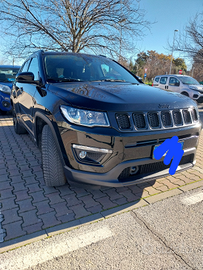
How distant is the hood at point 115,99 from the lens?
2.03 metres

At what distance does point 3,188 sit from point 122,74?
2.46 metres

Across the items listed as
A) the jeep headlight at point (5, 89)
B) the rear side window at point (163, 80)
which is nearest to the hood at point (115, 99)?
the jeep headlight at point (5, 89)

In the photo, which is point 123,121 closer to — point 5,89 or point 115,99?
point 115,99

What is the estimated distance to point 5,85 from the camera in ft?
23.7

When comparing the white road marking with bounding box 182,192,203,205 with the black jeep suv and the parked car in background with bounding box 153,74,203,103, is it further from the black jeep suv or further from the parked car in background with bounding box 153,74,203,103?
the parked car in background with bounding box 153,74,203,103

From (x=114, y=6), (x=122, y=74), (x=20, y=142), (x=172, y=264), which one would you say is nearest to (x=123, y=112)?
(x=172, y=264)

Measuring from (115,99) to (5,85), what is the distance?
6249 mm

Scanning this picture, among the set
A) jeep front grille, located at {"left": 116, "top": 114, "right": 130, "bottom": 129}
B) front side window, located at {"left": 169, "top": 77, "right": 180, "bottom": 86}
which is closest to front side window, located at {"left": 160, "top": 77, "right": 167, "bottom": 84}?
front side window, located at {"left": 169, "top": 77, "right": 180, "bottom": 86}

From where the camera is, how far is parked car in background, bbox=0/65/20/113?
717cm

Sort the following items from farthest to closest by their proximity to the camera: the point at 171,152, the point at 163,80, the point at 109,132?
the point at 163,80, the point at 171,152, the point at 109,132

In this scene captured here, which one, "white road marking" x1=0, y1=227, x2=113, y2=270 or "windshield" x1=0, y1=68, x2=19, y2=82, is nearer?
"white road marking" x1=0, y1=227, x2=113, y2=270

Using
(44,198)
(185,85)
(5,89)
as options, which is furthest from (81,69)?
(185,85)

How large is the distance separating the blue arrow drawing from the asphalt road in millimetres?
539

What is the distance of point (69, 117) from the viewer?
2.08 m
